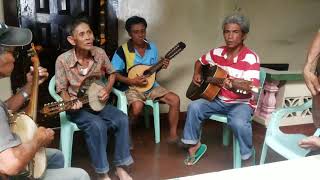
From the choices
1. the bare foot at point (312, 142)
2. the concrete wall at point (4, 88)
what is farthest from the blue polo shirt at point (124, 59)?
the bare foot at point (312, 142)

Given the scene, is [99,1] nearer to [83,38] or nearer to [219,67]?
[83,38]

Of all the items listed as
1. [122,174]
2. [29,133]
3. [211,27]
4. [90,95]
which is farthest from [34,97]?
[211,27]

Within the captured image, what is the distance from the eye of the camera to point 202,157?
3.02m

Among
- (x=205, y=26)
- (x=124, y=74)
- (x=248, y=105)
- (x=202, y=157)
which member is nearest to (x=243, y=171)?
(x=248, y=105)

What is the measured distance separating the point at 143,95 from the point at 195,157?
713 millimetres

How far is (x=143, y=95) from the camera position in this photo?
10.1 ft

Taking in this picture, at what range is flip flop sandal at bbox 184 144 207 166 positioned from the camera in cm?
287

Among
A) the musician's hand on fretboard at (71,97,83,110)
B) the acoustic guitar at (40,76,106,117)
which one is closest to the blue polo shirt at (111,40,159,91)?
the acoustic guitar at (40,76,106,117)

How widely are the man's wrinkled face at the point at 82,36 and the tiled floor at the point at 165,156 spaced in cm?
98

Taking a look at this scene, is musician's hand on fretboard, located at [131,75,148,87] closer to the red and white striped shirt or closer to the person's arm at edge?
the red and white striped shirt

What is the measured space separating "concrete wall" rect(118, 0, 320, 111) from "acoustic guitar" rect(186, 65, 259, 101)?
87 cm

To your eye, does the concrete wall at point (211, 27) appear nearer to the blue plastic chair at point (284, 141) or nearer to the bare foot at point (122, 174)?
the bare foot at point (122, 174)

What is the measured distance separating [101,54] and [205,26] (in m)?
1.60

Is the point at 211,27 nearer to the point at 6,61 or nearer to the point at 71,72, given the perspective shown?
the point at 71,72
